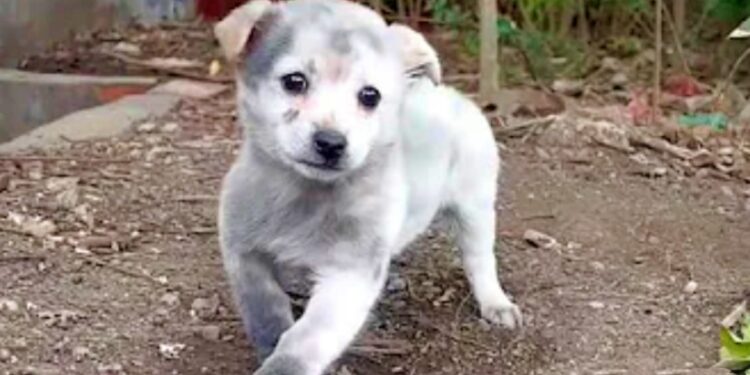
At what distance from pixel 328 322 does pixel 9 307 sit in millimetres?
935

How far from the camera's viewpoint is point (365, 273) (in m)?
3.50

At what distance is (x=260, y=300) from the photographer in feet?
11.6

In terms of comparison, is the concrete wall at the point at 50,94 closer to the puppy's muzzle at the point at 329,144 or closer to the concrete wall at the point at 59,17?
the concrete wall at the point at 59,17

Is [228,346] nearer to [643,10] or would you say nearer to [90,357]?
[90,357]

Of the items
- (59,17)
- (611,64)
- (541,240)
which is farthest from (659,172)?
(59,17)

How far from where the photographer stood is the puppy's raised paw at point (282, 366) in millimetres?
3250

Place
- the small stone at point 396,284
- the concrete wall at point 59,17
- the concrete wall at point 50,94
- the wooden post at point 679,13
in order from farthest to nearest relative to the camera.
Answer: the wooden post at point 679,13, the concrete wall at point 59,17, the concrete wall at point 50,94, the small stone at point 396,284

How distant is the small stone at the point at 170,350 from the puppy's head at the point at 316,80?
53cm

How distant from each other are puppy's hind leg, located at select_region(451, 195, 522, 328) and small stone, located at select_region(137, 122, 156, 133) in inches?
72.6

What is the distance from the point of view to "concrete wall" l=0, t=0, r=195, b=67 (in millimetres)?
7270

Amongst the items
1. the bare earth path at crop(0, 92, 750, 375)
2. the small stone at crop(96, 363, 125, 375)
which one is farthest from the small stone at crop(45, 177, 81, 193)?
the small stone at crop(96, 363, 125, 375)

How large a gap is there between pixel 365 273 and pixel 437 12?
3427 millimetres

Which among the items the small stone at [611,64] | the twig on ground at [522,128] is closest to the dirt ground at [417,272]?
the twig on ground at [522,128]

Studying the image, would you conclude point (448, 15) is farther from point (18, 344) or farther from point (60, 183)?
point (18, 344)
